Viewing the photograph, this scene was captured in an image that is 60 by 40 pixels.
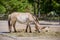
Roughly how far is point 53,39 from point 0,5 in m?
48.6

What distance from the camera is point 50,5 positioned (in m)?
62.9

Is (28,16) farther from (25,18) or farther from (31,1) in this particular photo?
(31,1)

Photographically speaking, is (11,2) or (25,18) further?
(11,2)

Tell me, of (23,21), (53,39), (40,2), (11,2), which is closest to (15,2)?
(11,2)

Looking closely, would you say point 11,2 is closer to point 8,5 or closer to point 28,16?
point 8,5

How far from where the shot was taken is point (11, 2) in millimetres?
66375

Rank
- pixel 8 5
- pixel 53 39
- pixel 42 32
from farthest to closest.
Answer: pixel 8 5
pixel 42 32
pixel 53 39

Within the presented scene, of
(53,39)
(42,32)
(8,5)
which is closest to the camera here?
(53,39)

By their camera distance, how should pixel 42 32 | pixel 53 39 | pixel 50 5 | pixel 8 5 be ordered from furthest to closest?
1. pixel 8 5
2. pixel 50 5
3. pixel 42 32
4. pixel 53 39

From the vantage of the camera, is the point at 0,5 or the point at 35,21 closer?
the point at 35,21

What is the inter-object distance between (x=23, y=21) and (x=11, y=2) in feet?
145

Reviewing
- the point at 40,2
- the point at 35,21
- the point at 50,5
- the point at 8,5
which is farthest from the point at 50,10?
the point at 35,21

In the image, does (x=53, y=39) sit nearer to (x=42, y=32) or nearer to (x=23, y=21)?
(x=42, y=32)

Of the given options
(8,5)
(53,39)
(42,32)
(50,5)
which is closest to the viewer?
(53,39)
